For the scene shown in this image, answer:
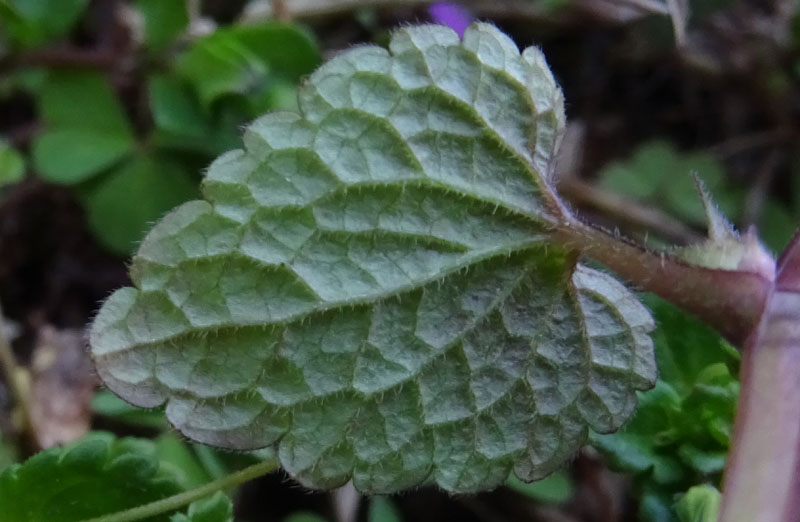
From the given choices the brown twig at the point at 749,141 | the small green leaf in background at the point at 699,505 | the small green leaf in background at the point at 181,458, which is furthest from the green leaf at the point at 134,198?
the brown twig at the point at 749,141

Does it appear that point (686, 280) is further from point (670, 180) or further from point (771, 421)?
point (670, 180)

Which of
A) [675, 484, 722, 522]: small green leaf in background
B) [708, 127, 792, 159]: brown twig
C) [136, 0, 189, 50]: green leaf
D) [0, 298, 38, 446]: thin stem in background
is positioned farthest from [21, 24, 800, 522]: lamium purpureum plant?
[708, 127, 792, 159]: brown twig

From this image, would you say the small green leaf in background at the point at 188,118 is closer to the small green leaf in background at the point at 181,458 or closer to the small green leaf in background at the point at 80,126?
the small green leaf in background at the point at 80,126

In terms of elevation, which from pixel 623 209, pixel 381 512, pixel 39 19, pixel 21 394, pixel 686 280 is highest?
pixel 39 19

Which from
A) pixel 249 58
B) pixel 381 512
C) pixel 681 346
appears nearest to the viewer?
pixel 681 346

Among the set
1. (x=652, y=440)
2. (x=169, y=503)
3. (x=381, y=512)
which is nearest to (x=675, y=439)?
(x=652, y=440)

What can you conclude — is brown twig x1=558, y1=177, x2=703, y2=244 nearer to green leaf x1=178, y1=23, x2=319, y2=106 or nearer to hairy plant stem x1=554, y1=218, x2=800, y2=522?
green leaf x1=178, y1=23, x2=319, y2=106

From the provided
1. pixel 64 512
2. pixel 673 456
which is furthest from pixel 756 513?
pixel 64 512
